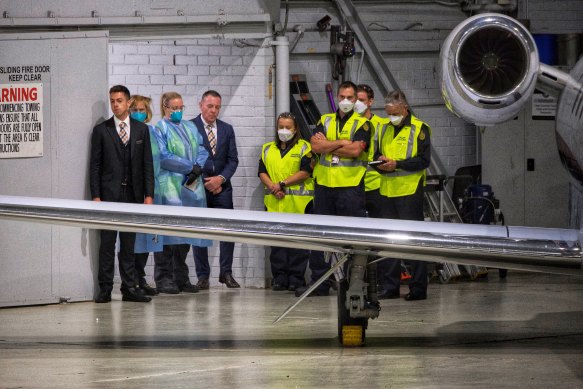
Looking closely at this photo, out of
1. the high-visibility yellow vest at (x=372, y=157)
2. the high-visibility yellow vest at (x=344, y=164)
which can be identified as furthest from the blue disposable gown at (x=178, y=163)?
the high-visibility yellow vest at (x=372, y=157)

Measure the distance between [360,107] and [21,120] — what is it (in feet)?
11.8

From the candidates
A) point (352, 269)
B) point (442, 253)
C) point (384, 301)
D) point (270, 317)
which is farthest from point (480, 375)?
point (384, 301)

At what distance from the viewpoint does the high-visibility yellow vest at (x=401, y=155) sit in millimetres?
12242

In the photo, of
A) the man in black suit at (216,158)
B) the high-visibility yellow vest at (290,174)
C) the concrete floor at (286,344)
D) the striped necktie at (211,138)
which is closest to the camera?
the concrete floor at (286,344)

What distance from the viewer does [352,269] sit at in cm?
862

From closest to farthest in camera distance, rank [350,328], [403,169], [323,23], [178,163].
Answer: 1. [350,328]
2. [403,169]
3. [178,163]
4. [323,23]

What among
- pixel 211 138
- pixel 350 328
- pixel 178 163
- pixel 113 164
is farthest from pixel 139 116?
pixel 350 328

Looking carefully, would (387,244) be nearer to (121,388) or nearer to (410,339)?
(410,339)

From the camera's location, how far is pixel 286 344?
9000 millimetres

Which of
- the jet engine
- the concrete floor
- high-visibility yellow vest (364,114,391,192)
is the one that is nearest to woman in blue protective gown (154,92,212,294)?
the concrete floor

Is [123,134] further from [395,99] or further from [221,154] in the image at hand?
[395,99]

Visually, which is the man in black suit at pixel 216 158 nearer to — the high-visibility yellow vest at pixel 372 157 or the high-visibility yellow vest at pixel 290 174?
the high-visibility yellow vest at pixel 290 174

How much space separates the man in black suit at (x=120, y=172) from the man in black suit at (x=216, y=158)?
4.24 feet

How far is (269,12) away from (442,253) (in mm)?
6115
